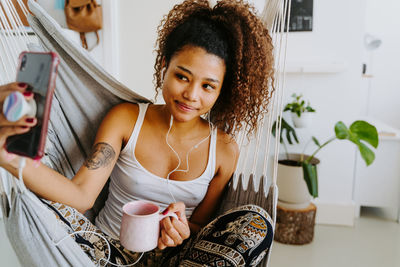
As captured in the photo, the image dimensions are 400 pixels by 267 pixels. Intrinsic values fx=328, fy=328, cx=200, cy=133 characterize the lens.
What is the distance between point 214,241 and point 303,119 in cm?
128

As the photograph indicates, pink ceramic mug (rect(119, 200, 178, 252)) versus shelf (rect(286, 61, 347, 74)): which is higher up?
shelf (rect(286, 61, 347, 74))

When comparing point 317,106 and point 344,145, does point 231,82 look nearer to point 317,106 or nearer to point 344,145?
point 317,106

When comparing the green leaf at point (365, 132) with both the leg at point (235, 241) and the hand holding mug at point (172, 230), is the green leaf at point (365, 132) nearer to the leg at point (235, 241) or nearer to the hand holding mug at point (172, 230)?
the leg at point (235, 241)

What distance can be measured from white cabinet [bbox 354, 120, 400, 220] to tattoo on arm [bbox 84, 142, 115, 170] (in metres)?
1.74

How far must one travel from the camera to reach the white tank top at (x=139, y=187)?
98 centimetres

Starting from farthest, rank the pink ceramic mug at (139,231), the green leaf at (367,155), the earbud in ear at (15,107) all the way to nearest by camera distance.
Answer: the green leaf at (367,155)
the pink ceramic mug at (139,231)
the earbud in ear at (15,107)

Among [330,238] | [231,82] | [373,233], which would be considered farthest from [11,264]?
[373,233]

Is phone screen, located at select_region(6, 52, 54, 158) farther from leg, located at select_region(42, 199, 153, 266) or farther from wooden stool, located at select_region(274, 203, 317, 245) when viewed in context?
wooden stool, located at select_region(274, 203, 317, 245)

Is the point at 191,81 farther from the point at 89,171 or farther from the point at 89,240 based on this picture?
the point at 89,240

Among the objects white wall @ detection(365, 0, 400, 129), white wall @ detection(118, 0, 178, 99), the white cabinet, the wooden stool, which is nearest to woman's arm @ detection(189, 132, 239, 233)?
the wooden stool

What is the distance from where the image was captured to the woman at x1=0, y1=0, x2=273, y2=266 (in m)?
0.78

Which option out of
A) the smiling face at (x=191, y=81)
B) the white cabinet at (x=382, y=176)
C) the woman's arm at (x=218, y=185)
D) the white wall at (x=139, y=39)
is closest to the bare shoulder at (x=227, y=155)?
the woman's arm at (x=218, y=185)

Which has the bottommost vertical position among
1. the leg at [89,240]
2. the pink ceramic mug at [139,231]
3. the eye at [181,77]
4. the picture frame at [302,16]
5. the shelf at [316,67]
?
the leg at [89,240]

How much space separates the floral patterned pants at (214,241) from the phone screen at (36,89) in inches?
11.5
